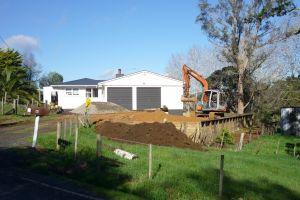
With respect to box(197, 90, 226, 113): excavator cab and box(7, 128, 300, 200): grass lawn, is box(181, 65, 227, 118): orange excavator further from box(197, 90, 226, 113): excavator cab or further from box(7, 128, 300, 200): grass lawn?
box(7, 128, 300, 200): grass lawn

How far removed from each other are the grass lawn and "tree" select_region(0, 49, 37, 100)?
2504cm

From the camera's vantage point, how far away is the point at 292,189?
1562cm

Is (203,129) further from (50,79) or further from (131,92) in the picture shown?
(50,79)

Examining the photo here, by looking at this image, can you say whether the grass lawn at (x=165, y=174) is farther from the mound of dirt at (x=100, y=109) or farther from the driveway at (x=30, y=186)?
the mound of dirt at (x=100, y=109)

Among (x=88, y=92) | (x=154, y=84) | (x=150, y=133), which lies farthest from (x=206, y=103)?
(x=88, y=92)

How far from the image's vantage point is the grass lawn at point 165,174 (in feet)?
41.9

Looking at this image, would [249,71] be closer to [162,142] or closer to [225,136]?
[225,136]

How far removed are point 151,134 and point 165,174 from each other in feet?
35.6

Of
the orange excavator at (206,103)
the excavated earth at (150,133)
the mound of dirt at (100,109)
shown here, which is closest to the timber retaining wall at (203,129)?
the orange excavator at (206,103)

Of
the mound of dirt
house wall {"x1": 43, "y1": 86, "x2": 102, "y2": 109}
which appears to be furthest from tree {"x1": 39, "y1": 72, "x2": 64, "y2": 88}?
the mound of dirt

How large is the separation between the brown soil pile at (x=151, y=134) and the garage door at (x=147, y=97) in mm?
27674

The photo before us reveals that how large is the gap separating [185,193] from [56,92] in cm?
4554

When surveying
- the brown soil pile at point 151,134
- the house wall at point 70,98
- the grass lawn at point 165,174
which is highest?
the house wall at point 70,98

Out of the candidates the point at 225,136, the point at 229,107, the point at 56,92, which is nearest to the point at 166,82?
the point at 229,107
